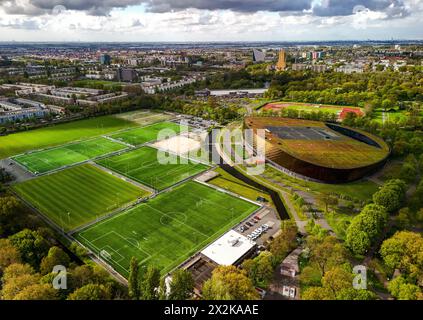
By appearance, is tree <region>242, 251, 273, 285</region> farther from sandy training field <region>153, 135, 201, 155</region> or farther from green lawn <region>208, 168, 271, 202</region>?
sandy training field <region>153, 135, 201, 155</region>

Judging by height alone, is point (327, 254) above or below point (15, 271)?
below

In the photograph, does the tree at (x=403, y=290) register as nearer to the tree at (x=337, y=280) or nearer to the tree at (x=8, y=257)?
the tree at (x=337, y=280)

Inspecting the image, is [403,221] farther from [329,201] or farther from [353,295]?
[353,295]

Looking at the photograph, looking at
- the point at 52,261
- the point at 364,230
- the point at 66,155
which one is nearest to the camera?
the point at 52,261

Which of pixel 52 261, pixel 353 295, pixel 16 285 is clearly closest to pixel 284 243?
pixel 353 295

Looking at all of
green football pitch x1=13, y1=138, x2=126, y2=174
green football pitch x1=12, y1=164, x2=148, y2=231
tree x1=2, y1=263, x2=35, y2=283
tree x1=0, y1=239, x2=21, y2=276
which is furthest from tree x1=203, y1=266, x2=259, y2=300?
green football pitch x1=13, y1=138, x2=126, y2=174

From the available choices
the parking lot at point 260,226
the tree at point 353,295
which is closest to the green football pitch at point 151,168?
the parking lot at point 260,226
